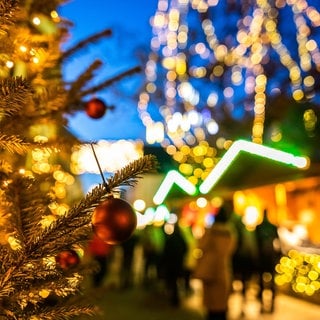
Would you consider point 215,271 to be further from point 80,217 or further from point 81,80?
point 80,217

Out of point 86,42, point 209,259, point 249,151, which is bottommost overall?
point 209,259

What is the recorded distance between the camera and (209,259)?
320 inches

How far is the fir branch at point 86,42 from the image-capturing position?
167 inches

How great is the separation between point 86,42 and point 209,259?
446 cm

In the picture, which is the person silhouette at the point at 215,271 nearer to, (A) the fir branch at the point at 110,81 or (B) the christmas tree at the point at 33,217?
(A) the fir branch at the point at 110,81

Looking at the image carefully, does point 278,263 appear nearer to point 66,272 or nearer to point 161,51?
point 66,272

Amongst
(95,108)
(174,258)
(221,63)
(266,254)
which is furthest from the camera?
(221,63)

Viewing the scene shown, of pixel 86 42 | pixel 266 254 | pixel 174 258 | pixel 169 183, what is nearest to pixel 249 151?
pixel 169 183

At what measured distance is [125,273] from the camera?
17.3 m

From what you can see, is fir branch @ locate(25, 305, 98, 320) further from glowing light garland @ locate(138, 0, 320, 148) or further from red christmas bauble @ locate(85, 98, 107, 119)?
glowing light garland @ locate(138, 0, 320, 148)

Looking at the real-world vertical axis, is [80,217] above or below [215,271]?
above

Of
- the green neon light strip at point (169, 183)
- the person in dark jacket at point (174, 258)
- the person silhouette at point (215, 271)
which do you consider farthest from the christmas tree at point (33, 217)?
the person in dark jacket at point (174, 258)

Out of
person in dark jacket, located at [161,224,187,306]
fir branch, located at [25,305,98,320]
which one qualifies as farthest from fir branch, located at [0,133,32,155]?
person in dark jacket, located at [161,224,187,306]

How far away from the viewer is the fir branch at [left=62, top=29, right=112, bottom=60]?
4230mm
